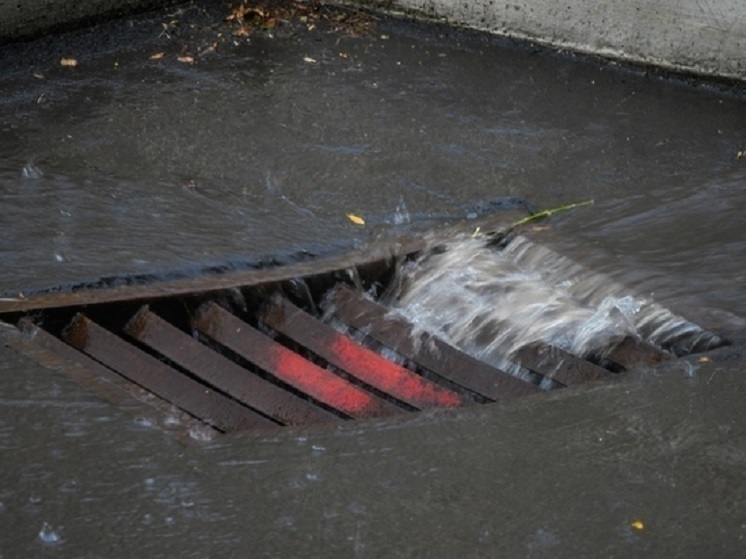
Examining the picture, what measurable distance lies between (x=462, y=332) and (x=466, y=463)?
988 mm

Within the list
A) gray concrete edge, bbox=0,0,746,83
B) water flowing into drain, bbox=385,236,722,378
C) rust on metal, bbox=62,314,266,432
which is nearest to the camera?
rust on metal, bbox=62,314,266,432

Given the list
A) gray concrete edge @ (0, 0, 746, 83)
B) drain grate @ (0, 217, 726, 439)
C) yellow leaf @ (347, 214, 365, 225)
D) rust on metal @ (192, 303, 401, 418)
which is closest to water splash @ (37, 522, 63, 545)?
drain grate @ (0, 217, 726, 439)

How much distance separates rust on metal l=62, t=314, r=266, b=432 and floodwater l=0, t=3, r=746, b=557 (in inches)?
9.6

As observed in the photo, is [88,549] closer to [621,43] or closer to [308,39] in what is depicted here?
[308,39]

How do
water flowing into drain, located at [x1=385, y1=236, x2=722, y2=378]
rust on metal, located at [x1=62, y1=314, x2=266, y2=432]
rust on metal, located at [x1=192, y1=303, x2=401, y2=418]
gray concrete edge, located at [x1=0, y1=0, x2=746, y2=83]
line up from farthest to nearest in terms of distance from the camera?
gray concrete edge, located at [x1=0, y1=0, x2=746, y2=83], water flowing into drain, located at [x1=385, y1=236, x2=722, y2=378], rust on metal, located at [x1=192, y1=303, x2=401, y2=418], rust on metal, located at [x1=62, y1=314, x2=266, y2=432]

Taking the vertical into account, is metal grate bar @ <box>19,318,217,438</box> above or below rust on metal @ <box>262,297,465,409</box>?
above

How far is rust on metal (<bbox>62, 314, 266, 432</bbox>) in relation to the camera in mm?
3404

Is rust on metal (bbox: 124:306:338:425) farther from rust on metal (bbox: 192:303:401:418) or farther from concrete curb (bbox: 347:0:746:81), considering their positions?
concrete curb (bbox: 347:0:746:81)

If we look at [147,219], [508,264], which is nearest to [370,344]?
[508,264]

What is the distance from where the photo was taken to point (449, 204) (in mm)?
4465

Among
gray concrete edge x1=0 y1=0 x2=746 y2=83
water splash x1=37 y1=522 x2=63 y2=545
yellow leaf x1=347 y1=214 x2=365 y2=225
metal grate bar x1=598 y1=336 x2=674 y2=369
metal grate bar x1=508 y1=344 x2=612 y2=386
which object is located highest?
gray concrete edge x1=0 y1=0 x2=746 y2=83

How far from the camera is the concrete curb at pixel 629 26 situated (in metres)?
5.34

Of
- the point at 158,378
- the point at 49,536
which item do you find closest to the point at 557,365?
the point at 158,378

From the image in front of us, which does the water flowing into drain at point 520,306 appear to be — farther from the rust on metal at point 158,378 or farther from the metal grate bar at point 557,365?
the rust on metal at point 158,378
